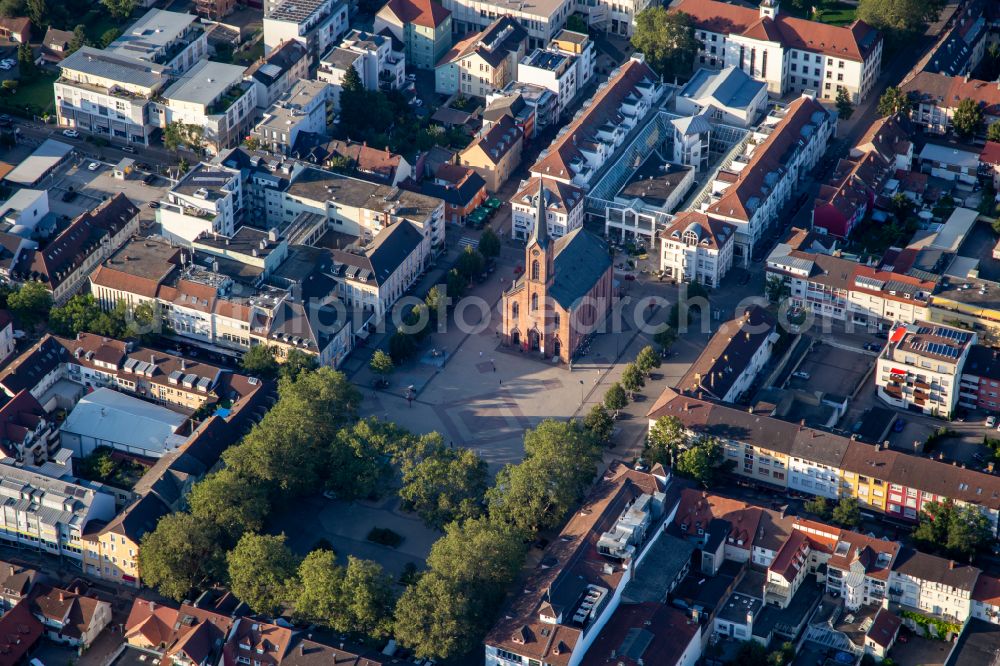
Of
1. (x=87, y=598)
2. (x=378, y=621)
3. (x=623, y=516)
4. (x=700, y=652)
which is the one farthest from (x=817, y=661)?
(x=87, y=598)

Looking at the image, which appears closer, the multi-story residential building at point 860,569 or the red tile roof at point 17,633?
the red tile roof at point 17,633

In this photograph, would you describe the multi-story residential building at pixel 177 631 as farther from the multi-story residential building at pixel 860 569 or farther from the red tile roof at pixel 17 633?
the multi-story residential building at pixel 860 569

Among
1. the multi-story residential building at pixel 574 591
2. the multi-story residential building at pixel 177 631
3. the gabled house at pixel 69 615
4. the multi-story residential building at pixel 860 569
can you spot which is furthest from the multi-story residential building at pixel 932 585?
the gabled house at pixel 69 615

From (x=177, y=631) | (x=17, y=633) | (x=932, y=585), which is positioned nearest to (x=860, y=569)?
(x=932, y=585)

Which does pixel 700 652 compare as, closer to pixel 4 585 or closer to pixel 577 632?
pixel 577 632

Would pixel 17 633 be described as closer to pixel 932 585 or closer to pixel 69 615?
pixel 69 615

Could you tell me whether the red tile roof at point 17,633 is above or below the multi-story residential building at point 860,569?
below
